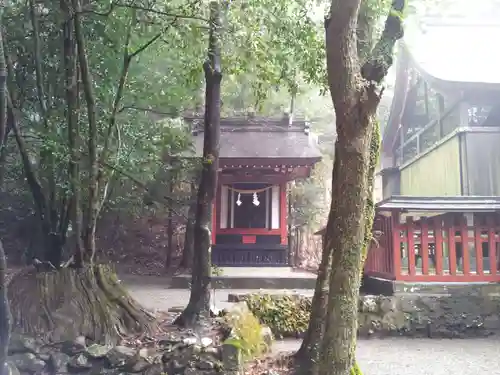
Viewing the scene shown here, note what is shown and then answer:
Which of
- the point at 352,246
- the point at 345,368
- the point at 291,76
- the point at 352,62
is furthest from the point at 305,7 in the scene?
the point at 345,368

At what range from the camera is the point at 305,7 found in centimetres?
587

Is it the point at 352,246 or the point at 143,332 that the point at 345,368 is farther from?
the point at 143,332

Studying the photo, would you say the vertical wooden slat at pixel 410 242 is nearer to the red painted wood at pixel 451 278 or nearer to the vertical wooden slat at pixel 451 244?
the red painted wood at pixel 451 278

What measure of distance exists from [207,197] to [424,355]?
4048 mm

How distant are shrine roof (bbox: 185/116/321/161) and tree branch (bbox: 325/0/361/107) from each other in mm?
8073

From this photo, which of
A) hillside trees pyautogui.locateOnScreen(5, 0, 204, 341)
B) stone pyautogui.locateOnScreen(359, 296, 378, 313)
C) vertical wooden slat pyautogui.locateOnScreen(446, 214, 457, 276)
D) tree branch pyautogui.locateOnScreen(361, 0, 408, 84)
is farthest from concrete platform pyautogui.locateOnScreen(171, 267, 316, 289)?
tree branch pyautogui.locateOnScreen(361, 0, 408, 84)

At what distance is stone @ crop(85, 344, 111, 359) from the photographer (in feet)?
15.3

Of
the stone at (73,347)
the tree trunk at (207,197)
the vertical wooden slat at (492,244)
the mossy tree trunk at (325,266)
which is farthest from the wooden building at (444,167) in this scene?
the stone at (73,347)

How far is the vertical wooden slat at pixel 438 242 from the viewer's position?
319 inches

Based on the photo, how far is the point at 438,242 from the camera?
8.21 meters

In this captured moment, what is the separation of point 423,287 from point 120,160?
5.85 metres

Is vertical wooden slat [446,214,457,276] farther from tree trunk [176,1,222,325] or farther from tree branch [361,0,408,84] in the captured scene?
tree branch [361,0,408,84]

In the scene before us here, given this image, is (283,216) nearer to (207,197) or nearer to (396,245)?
(396,245)

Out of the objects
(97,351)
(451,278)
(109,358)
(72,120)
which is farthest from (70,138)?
(451,278)
